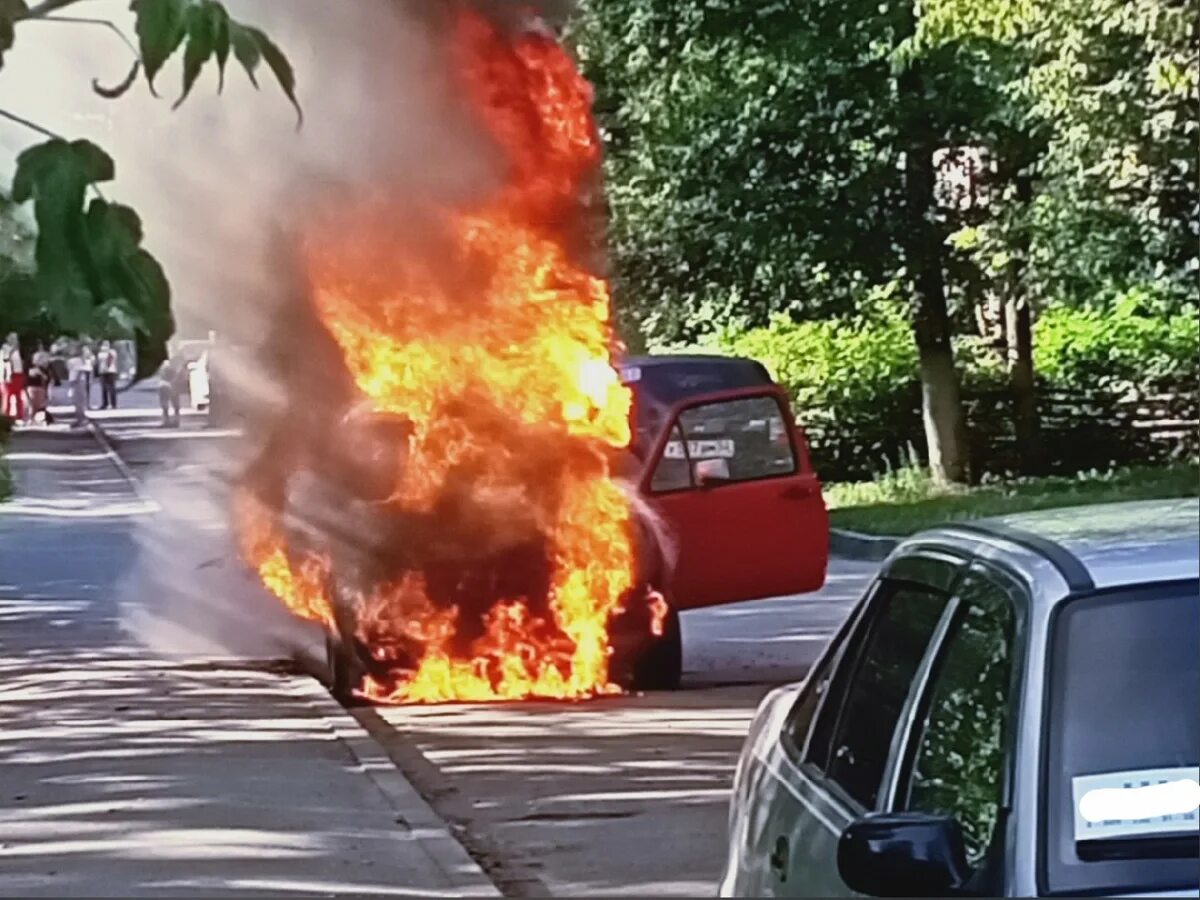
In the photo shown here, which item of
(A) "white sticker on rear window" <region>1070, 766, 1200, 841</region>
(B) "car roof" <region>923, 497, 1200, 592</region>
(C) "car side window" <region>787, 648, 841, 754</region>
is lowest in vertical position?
(C) "car side window" <region>787, 648, 841, 754</region>

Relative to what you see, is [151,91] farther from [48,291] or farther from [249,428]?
[249,428]

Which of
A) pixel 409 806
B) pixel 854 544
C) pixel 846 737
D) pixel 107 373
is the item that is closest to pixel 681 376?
pixel 854 544

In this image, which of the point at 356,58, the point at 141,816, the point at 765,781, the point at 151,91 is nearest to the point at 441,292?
the point at 356,58

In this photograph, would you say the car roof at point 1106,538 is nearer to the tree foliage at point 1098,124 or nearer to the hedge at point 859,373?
the tree foliage at point 1098,124

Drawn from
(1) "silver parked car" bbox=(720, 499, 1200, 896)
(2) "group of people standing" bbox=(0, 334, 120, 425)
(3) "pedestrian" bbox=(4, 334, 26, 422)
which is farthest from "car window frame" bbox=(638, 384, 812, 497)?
(1) "silver parked car" bbox=(720, 499, 1200, 896)

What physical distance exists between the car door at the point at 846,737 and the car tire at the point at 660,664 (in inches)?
268

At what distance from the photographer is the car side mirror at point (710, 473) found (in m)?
11.0

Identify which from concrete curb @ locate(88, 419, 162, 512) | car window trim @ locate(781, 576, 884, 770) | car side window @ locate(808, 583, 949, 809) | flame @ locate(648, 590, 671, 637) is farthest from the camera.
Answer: flame @ locate(648, 590, 671, 637)

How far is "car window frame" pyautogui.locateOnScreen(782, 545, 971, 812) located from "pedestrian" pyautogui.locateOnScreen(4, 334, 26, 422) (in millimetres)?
3206

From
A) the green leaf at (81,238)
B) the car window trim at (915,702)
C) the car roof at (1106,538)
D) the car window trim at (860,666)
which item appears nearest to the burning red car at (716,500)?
the green leaf at (81,238)

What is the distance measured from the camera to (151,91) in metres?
5.83

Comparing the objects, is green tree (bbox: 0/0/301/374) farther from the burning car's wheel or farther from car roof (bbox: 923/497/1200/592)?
the burning car's wheel

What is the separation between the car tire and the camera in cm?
1117

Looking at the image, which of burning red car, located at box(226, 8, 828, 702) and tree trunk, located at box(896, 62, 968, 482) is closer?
burning red car, located at box(226, 8, 828, 702)
